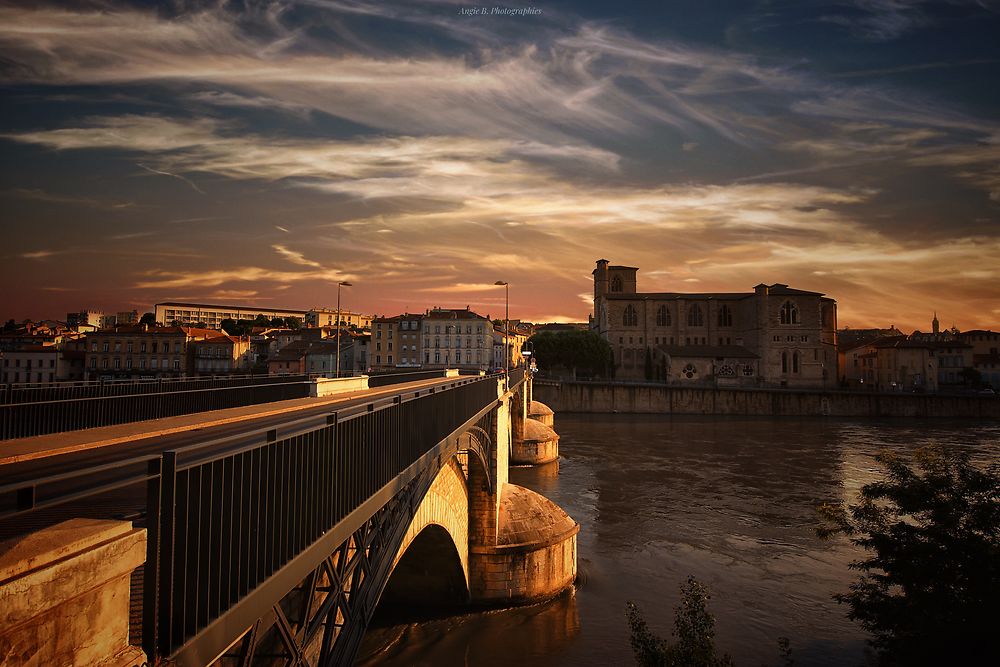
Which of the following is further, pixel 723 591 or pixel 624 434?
pixel 624 434

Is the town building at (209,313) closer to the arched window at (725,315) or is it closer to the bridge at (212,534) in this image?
the arched window at (725,315)

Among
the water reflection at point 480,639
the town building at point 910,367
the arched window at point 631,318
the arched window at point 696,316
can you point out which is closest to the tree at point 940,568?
the water reflection at point 480,639

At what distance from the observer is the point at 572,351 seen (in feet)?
302

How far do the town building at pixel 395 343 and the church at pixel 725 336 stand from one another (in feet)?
111

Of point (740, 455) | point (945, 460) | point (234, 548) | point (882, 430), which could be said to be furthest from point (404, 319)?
point (234, 548)

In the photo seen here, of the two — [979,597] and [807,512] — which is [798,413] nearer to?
[807,512]

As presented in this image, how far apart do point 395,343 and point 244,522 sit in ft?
273

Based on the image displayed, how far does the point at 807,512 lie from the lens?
2975 cm

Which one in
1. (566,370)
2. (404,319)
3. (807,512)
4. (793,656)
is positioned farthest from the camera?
(566,370)

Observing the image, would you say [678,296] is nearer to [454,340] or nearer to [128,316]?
[454,340]

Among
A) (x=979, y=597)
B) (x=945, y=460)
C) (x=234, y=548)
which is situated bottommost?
(x=979, y=597)

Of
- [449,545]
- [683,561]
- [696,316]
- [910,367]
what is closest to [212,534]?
[449,545]

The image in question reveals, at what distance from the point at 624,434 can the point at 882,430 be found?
29390mm

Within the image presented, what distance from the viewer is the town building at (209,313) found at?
169 meters
